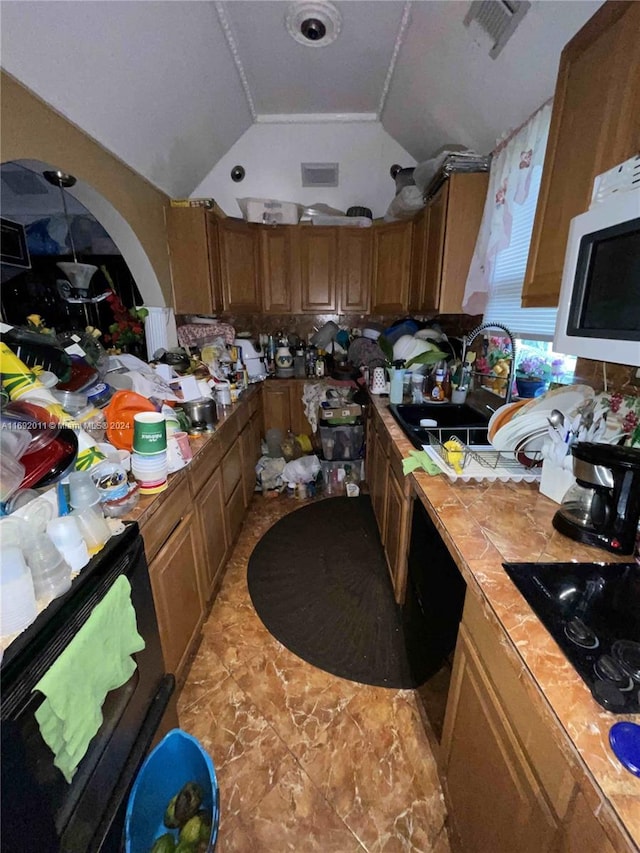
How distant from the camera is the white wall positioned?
294 centimetres

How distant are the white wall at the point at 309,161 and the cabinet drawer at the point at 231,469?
2291mm

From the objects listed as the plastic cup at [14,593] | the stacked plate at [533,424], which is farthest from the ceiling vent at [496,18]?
the plastic cup at [14,593]

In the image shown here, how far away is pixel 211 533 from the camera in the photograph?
5.74 feet

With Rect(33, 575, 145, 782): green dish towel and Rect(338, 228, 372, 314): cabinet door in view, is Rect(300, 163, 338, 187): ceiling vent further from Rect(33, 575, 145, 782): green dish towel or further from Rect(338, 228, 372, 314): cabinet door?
Rect(33, 575, 145, 782): green dish towel

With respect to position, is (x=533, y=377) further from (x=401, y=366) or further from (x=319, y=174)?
(x=319, y=174)

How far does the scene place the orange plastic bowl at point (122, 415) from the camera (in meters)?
1.31

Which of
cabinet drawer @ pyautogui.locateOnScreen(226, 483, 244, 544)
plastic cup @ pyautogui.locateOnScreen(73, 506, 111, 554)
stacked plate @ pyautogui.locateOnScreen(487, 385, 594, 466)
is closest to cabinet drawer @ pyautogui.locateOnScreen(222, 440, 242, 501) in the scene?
cabinet drawer @ pyautogui.locateOnScreen(226, 483, 244, 544)

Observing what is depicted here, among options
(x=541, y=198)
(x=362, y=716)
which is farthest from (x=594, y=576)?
(x=541, y=198)

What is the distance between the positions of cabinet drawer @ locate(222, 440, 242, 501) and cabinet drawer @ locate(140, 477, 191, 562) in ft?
1.75

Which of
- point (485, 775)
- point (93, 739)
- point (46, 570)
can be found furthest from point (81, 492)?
point (485, 775)

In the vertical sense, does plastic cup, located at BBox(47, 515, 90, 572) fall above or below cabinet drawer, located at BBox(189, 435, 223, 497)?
above

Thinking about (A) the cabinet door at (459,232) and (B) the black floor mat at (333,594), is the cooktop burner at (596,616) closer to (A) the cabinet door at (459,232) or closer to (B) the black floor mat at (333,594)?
(B) the black floor mat at (333,594)

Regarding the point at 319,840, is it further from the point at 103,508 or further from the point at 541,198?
the point at 541,198

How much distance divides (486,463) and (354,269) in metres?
2.53
